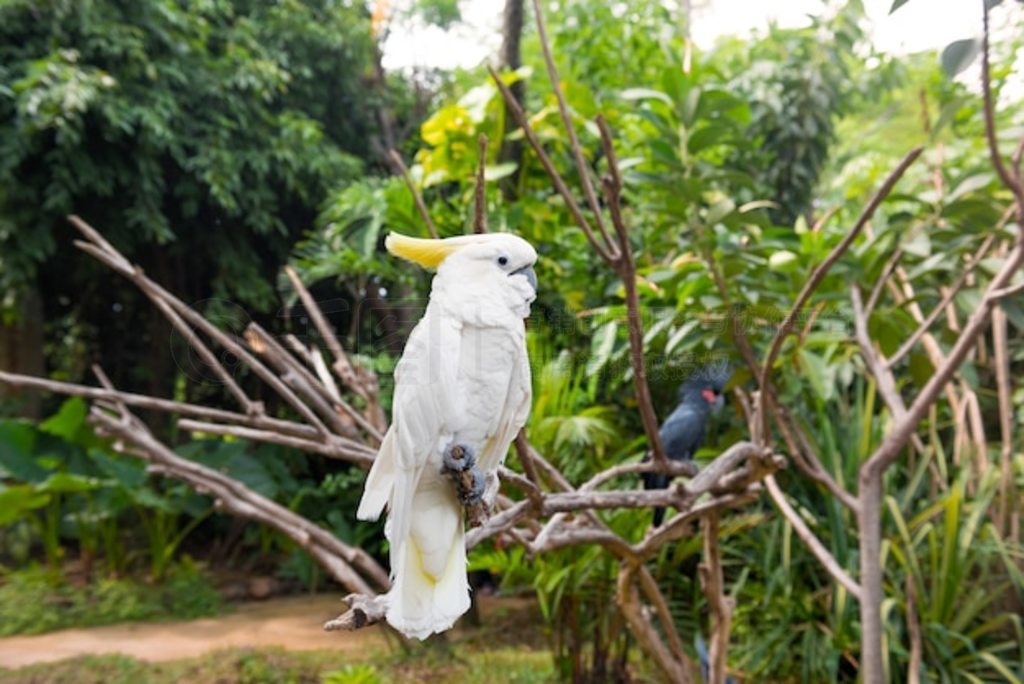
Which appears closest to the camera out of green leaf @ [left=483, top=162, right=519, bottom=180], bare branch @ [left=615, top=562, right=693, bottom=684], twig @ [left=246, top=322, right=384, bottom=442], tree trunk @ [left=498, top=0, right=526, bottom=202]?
bare branch @ [left=615, top=562, right=693, bottom=684]

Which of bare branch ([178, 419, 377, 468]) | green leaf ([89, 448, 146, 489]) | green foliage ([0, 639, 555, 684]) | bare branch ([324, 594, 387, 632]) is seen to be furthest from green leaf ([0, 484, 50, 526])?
bare branch ([324, 594, 387, 632])

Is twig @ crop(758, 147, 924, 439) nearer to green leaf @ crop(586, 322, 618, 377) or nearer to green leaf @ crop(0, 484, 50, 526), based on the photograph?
green leaf @ crop(586, 322, 618, 377)

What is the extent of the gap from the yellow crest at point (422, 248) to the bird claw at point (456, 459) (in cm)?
22

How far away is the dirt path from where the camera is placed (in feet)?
9.61

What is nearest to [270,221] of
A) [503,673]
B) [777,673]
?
[503,673]

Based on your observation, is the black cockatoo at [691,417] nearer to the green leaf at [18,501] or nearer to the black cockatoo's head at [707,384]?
the black cockatoo's head at [707,384]


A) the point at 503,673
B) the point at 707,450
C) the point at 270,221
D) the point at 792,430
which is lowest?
the point at 503,673

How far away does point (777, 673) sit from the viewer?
94.9 inches

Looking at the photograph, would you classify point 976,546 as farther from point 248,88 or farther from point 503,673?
point 248,88

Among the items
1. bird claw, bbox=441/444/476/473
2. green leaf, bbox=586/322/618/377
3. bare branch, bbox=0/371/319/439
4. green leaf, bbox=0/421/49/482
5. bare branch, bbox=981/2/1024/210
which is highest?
bare branch, bbox=981/2/1024/210

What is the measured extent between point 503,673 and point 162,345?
2912 millimetres

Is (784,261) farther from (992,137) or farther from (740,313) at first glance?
(992,137)

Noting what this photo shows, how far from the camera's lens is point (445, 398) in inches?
36.7

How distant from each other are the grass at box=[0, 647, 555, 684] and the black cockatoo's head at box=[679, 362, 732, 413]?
3.36 ft
